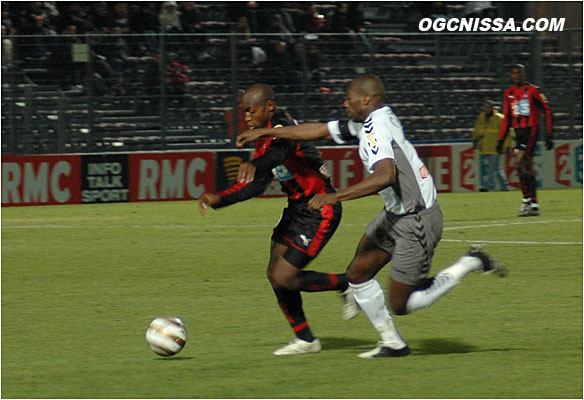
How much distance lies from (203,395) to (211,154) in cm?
1667

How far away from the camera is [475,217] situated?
18.8m

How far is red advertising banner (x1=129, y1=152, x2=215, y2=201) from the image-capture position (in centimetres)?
2259

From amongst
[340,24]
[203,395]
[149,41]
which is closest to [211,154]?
[149,41]

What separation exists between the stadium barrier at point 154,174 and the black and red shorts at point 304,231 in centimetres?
1440

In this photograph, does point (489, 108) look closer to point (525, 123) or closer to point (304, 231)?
point (525, 123)

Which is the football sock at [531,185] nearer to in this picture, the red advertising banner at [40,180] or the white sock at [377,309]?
the red advertising banner at [40,180]

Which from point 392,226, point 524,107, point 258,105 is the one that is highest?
point 258,105

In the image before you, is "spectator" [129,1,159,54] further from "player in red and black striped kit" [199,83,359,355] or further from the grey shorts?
the grey shorts

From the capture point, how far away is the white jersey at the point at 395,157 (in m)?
7.41

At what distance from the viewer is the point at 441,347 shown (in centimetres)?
822

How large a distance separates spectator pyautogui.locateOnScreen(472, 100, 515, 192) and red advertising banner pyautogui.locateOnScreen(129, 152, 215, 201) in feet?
19.0

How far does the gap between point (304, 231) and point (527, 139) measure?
11527mm

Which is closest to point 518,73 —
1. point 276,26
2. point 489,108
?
point 489,108

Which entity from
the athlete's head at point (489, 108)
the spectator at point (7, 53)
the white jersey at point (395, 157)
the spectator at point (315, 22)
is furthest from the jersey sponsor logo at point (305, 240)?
the spectator at point (315, 22)
